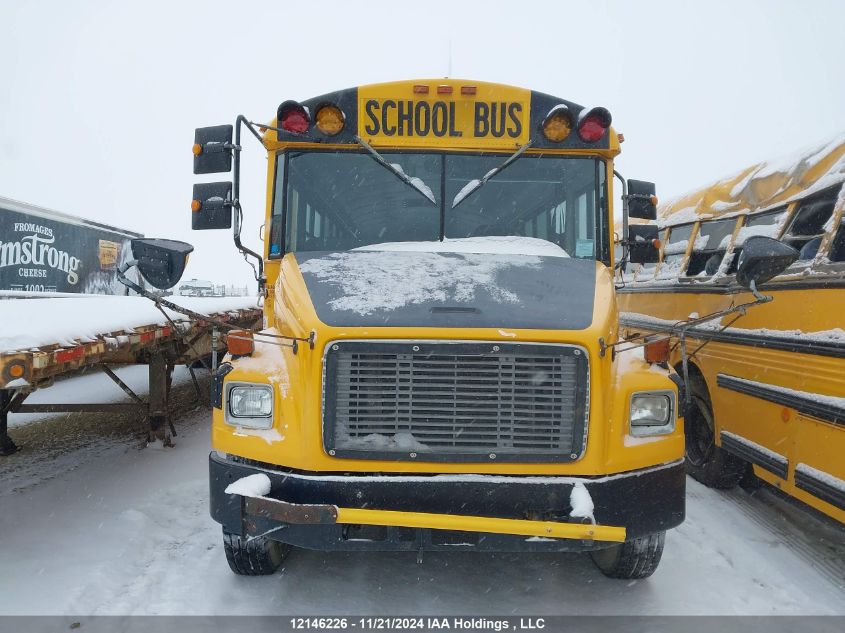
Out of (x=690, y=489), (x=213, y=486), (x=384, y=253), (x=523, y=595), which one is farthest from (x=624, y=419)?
(x=690, y=489)

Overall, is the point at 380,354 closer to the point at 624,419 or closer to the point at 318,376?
the point at 318,376

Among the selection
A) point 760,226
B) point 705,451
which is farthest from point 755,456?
point 760,226

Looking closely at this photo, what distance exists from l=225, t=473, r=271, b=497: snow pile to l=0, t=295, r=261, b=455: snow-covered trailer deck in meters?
0.66

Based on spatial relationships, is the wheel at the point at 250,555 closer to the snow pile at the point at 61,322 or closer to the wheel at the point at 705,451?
the snow pile at the point at 61,322

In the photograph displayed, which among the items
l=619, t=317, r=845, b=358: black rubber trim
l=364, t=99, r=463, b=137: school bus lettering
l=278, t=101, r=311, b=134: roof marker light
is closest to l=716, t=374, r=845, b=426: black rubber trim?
l=619, t=317, r=845, b=358: black rubber trim

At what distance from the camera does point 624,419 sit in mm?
2586

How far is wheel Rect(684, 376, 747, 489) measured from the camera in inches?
172

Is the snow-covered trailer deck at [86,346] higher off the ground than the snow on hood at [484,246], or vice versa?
the snow on hood at [484,246]

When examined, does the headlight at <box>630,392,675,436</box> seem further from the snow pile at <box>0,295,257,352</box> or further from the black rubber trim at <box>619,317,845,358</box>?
the snow pile at <box>0,295,257,352</box>

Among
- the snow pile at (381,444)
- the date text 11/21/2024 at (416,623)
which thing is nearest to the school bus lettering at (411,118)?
the snow pile at (381,444)

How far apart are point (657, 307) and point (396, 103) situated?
122 inches

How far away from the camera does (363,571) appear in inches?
125

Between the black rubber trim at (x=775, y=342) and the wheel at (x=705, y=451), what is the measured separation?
39cm

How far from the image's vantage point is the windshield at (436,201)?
3.46 metres
